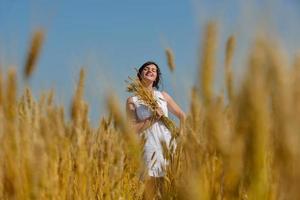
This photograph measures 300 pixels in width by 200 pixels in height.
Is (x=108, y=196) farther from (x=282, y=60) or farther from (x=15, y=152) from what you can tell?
(x=282, y=60)

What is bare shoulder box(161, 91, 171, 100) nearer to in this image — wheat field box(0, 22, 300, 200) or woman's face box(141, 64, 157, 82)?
woman's face box(141, 64, 157, 82)

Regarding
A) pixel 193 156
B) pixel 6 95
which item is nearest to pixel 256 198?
pixel 193 156

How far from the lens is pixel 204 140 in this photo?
135 cm

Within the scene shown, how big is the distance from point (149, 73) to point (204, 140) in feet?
8.51

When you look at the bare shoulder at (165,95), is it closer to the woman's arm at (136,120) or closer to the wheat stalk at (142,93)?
the woman's arm at (136,120)

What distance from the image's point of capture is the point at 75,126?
61.8 inches

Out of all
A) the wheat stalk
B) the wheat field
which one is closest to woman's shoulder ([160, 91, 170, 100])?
the wheat stalk

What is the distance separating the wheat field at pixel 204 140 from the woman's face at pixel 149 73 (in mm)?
1945

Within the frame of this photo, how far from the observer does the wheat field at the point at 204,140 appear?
97cm

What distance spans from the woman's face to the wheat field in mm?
1945

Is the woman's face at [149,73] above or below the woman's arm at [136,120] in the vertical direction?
above

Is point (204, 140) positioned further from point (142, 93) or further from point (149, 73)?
point (149, 73)

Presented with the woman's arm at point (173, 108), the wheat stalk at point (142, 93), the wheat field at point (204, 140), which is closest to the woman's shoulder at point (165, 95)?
the woman's arm at point (173, 108)

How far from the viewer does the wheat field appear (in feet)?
3.19
